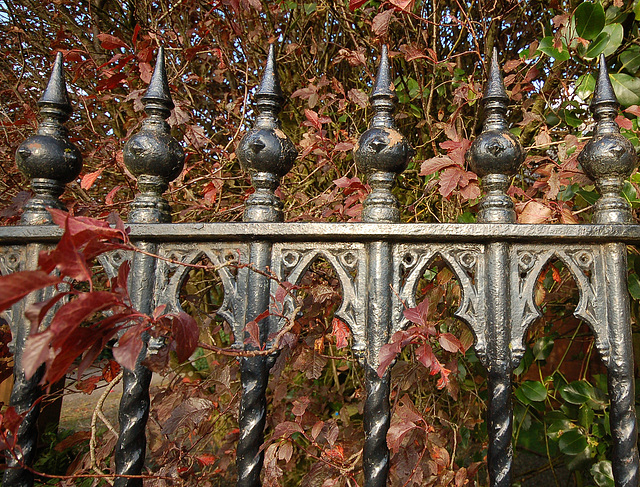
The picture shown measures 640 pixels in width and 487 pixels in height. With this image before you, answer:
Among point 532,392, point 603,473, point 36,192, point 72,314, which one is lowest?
point 603,473

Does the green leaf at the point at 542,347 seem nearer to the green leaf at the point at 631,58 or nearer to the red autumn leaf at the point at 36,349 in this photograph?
the green leaf at the point at 631,58

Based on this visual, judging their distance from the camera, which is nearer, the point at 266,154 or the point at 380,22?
the point at 266,154

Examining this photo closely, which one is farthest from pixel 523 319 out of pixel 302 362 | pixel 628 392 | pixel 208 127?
pixel 208 127

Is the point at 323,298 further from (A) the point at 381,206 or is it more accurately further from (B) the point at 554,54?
(B) the point at 554,54

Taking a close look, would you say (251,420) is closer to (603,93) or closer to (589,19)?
(603,93)

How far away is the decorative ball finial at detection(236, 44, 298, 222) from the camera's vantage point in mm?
990

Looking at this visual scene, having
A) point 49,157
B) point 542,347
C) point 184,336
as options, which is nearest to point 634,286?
point 542,347

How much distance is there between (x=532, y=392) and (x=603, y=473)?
37cm

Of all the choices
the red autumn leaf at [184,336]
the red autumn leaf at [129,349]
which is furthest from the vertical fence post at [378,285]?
the red autumn leaf at [129,349]

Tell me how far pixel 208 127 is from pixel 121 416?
2278mm

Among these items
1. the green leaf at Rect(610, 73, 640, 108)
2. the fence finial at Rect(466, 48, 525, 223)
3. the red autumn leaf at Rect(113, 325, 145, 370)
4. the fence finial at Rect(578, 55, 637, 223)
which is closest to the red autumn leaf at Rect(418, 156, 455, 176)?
the fence finial at Rect(466, 48, 525, 223)

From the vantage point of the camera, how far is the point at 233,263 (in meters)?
0.94

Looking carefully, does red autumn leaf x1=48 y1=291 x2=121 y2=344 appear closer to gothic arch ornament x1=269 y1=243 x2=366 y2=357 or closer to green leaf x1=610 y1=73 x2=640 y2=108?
gothic arch ornament x1=269 y1=243 x2=366 y2=357

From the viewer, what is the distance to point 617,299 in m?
0.94
